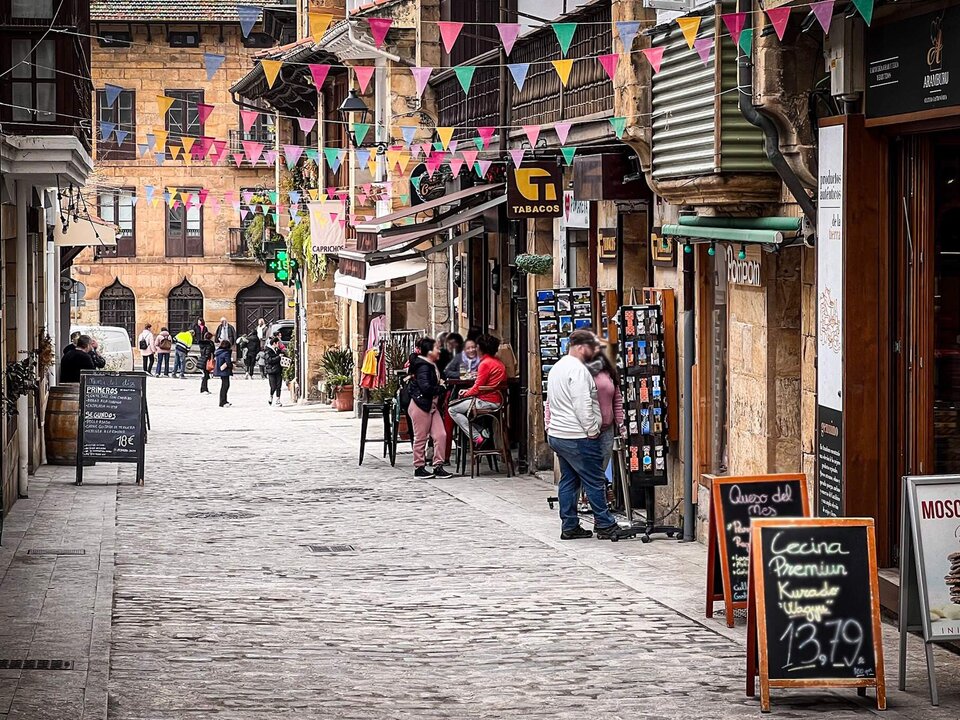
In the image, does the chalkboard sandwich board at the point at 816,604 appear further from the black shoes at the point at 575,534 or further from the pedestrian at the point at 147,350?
the pedestrian at the point at 147,350

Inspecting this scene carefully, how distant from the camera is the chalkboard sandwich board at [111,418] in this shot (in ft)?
61.7

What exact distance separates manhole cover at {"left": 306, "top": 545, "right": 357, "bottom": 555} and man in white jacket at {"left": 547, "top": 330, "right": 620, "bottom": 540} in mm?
1849

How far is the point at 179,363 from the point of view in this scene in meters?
53.2

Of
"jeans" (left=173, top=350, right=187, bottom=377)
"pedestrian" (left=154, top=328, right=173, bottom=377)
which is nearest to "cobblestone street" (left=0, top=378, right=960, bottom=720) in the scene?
"pedestrian" (left=154, top=328, right=173, bottom=377)

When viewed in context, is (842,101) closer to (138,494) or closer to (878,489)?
(878,489)

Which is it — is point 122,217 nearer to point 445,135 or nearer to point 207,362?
point 207,362

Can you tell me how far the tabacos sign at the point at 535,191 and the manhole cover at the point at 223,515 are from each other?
4278 mm

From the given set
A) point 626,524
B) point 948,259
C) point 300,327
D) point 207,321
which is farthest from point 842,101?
point 207,321

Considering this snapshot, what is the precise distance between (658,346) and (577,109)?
11.7 ft

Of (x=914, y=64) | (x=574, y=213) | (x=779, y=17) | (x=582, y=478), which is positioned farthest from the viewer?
(x=574, y=213)

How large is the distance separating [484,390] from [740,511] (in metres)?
9.48

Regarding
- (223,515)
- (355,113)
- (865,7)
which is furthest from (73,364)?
(865,7)

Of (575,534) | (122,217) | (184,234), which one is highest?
(122,217)

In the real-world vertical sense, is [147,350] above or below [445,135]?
below
